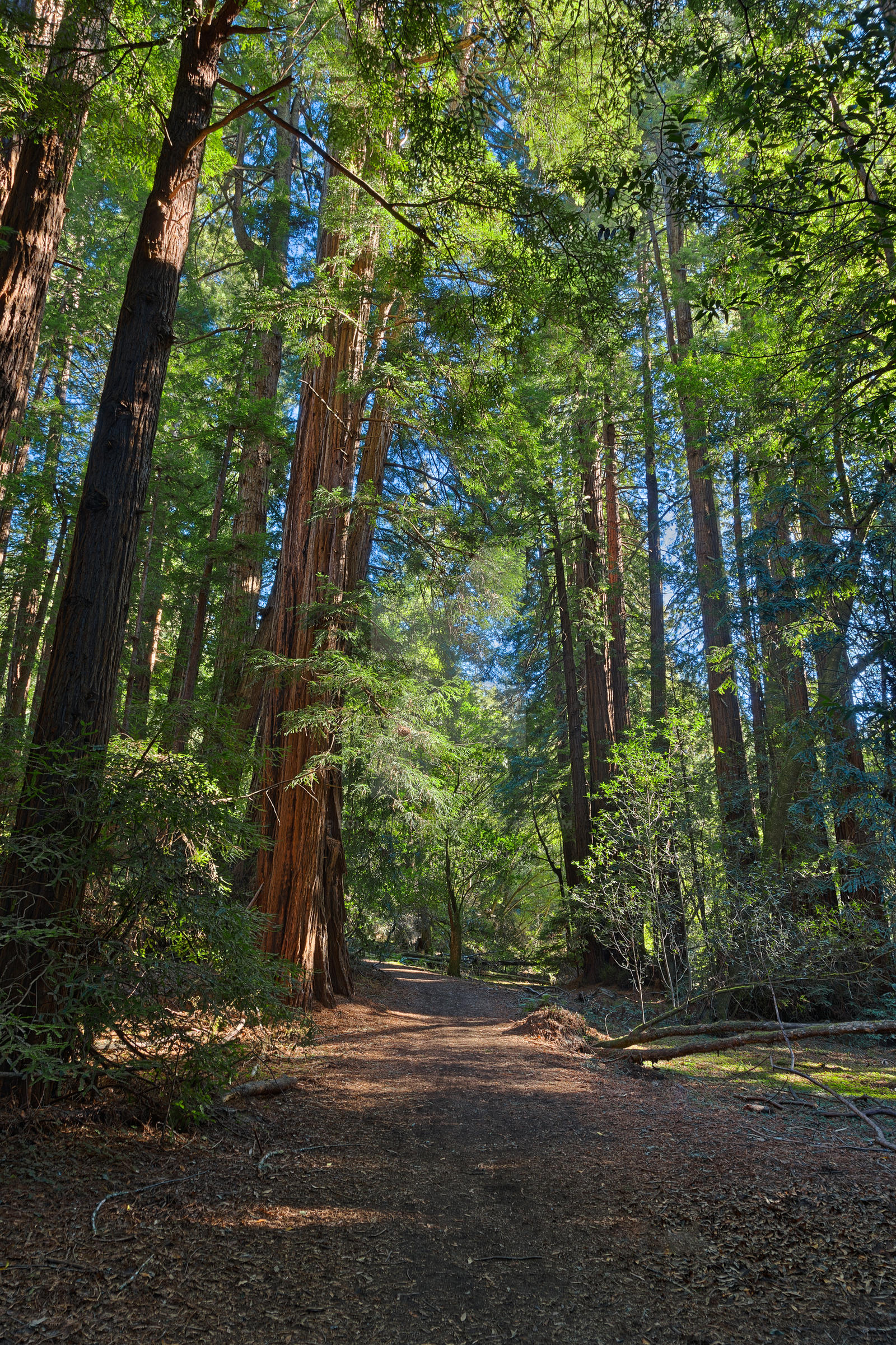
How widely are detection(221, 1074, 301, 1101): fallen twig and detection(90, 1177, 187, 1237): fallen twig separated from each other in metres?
1.03

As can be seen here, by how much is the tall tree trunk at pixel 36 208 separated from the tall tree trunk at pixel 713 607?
7.68 m

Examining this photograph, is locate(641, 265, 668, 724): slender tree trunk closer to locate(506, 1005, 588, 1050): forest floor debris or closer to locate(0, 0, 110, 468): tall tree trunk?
locate(506, 1005, 588, 1050): forest floor debris

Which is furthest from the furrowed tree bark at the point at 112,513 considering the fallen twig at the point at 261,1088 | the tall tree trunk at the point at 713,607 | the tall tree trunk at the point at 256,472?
the tall tree trunk at the point at 713,607

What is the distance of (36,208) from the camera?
5305 mm

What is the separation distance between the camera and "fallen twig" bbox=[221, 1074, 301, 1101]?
170 inches

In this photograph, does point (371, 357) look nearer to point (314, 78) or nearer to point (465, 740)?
point (314, 78)

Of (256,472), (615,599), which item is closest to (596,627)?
(615,599)

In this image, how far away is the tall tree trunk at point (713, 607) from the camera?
33.8ft

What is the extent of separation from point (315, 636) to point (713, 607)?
7.35 metres

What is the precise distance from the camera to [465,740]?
1841 cm

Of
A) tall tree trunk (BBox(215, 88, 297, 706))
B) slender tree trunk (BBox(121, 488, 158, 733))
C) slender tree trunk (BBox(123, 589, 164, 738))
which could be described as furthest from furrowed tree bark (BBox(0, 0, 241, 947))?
slender tree trunk (BBox(123, 589, 164, 738))

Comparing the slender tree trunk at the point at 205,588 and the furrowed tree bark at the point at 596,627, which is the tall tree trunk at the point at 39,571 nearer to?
the slender tree trunk at the point at 205,588

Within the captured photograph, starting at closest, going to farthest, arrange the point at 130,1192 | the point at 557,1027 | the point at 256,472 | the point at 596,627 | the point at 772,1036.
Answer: the point at 130,1192
the point at 772,1036
the point at 557,1027
the point at 256,472
the point at 596,627

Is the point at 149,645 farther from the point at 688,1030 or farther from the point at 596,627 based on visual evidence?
the point at 688,1030
